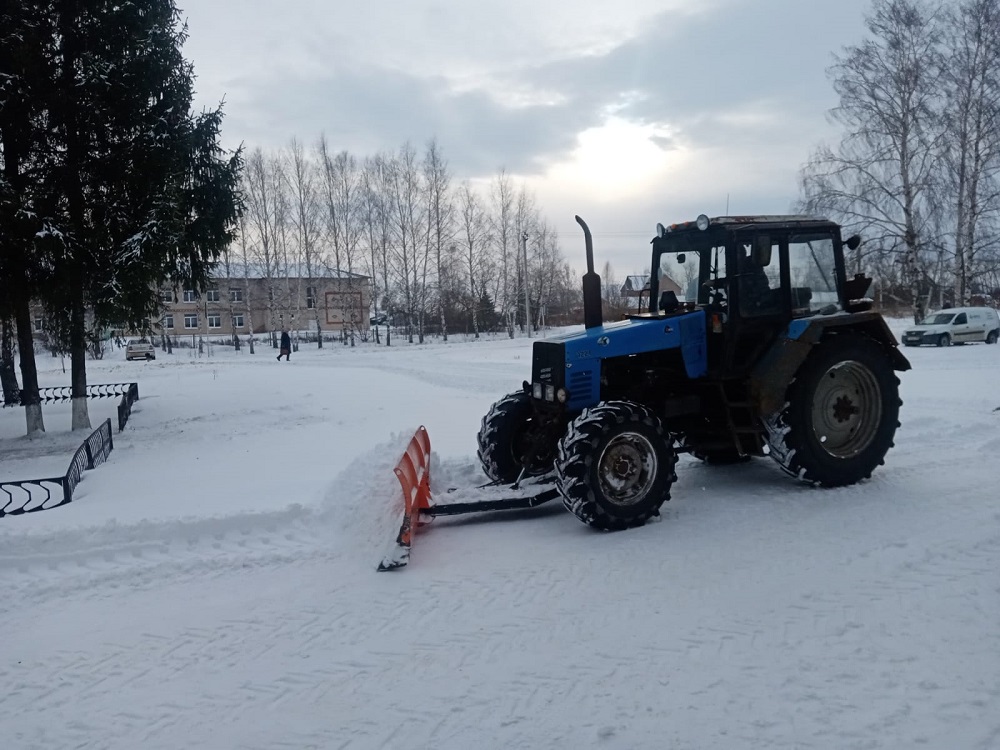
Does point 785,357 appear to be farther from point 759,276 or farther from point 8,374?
point 8,374

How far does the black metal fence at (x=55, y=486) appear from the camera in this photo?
7.77m

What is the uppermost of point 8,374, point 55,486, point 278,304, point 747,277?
point 278,304

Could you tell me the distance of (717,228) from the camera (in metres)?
7.05

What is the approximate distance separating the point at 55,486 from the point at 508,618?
7367 mm

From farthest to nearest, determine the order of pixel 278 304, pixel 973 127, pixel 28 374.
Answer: pixel 278 304, pixel 973 127, pixel 28 374

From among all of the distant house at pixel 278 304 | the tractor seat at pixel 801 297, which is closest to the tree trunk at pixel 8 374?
the tractor seat at pixel 801 297

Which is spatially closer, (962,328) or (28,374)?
(28,374)

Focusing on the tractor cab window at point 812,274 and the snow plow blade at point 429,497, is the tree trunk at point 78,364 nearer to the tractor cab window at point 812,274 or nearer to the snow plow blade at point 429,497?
the snow plow blade at point 429,497

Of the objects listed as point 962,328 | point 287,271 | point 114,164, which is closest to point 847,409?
point 114,164

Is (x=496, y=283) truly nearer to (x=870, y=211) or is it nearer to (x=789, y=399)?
(x=870, y=211)

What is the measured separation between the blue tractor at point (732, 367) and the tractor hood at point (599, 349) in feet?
0.03

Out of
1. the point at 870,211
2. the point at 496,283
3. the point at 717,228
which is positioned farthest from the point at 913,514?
the point at 496,283

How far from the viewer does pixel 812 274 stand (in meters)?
7.46

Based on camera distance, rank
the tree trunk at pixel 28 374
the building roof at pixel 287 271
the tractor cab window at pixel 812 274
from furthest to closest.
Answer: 1. the building roof at pixel 287 271
2. the tree trunk at pixel 28 374
3. the tractor cab window at pixel 812 274
